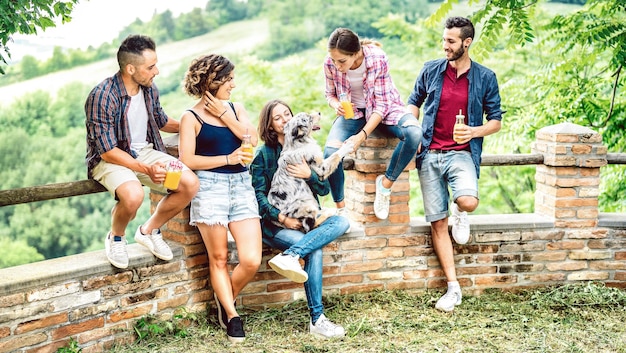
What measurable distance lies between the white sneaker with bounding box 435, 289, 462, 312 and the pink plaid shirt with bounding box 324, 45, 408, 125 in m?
1.35

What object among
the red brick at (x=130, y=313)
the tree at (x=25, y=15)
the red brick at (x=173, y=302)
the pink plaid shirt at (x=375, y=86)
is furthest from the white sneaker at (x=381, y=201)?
the tree at (x=25, y=15)

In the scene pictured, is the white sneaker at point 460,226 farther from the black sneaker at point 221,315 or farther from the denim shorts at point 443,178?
the black sneaker at point 221,315

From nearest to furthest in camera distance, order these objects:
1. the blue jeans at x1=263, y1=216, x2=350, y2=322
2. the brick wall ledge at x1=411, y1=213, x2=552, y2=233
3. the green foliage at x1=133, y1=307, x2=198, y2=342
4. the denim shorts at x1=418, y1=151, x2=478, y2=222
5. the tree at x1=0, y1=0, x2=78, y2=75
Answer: the tree at x1=0, y1=0, x2=78, y2=75
the green foliage at x1=133, y1=307, x2=198, y2=342
the blue jeans at x1=263, y1=216, x2=350, y2=322
the denim shorts at x1=418, y1=151, x2=478, y2=222
the brick wall ledge at x1=411, y1=213, x2=552, y2=233

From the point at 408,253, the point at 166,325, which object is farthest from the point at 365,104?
the point at 166,325

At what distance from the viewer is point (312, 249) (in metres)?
4.50

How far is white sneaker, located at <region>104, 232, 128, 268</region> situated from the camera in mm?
4172

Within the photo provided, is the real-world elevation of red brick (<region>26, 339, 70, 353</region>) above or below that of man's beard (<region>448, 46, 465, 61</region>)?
below

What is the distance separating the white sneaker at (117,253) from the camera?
164 inches

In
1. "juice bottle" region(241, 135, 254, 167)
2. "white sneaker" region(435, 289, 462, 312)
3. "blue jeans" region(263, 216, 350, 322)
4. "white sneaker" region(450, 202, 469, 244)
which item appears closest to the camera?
"juice bottle" region(241, 135, 254, 167)

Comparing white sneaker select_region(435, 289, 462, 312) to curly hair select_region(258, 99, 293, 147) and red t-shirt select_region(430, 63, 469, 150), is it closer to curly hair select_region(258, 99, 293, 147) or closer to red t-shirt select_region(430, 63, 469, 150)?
red t-shirt select_region(430, 63, 469, 150)

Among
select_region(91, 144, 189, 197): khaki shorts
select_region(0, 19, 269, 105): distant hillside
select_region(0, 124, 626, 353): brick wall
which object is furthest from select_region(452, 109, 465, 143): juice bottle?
select_region(0, 19, 269, 105): distant hillside

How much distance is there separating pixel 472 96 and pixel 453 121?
22cm

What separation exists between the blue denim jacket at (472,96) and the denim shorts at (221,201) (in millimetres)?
1400

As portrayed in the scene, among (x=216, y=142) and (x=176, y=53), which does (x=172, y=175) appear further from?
(x=176, y=53)
